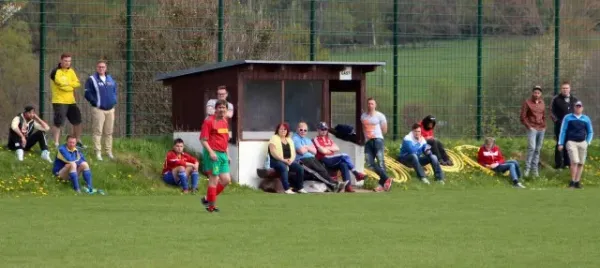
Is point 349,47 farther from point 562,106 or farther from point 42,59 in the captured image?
point 42,59

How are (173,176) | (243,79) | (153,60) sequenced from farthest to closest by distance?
(153,60) < (243,79) < (173,176)

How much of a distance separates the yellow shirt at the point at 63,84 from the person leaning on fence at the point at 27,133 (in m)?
0.67

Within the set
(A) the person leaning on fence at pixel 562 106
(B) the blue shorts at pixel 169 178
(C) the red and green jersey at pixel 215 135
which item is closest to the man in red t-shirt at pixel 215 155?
(C) the red and green jersey at pixel 215 135

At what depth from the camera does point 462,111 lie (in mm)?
30172

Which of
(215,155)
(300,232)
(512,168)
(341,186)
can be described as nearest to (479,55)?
(512,168)

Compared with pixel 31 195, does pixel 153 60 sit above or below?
above

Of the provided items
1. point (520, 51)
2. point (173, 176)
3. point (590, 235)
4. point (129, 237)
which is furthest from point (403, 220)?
point (520, 51)

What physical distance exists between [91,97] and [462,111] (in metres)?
9.37

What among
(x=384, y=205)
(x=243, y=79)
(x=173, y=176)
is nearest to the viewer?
(x=384, y=205)

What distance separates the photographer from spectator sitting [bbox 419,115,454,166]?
27.6 metres

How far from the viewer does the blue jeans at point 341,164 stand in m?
25.2

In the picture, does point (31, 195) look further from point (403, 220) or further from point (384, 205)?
point (403, 220)

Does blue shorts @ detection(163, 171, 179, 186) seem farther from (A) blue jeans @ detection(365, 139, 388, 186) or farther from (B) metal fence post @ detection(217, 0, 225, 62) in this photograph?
(B) metal fence post @ detection(217, 0, 225, 62)

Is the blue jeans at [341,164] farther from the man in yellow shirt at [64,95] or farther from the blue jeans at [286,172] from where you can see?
the man in yellow shirt at [64,95]
